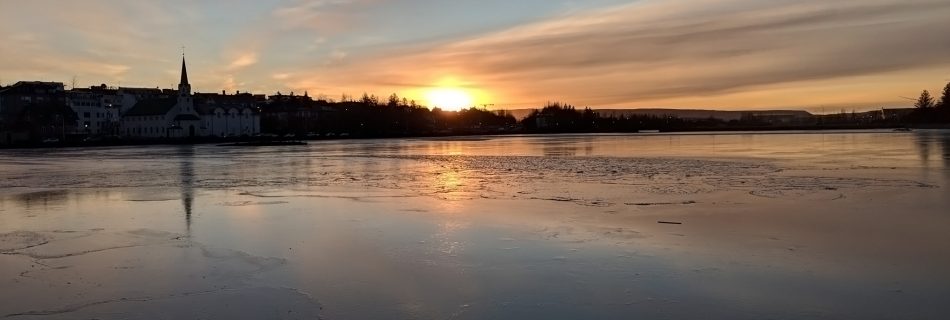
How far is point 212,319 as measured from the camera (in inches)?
192

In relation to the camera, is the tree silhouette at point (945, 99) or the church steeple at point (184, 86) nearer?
the church steeple at point (184, 86)

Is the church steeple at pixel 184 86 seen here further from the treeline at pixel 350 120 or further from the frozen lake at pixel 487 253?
the frozen lake at pixel 487 253

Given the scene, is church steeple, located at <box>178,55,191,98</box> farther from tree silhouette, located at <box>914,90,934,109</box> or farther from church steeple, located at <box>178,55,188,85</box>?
tree silhouette, located at <box>914,90,934,109</box>

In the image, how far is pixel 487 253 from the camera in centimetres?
727

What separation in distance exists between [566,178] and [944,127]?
387ft

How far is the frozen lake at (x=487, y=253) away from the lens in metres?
5.19

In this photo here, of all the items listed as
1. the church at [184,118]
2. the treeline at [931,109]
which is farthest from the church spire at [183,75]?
the treeline at [931,109]

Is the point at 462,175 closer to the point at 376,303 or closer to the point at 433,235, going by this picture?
the point at 433,235

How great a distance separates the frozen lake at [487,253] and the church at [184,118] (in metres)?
81.9

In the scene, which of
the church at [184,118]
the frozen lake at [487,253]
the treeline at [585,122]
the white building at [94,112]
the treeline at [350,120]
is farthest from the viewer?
the treeline at [585,122]

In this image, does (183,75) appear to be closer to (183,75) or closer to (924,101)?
(183,75)

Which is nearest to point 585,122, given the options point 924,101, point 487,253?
point 924,101

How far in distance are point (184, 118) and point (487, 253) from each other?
300 ft

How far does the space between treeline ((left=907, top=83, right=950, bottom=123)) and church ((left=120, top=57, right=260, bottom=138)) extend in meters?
109
